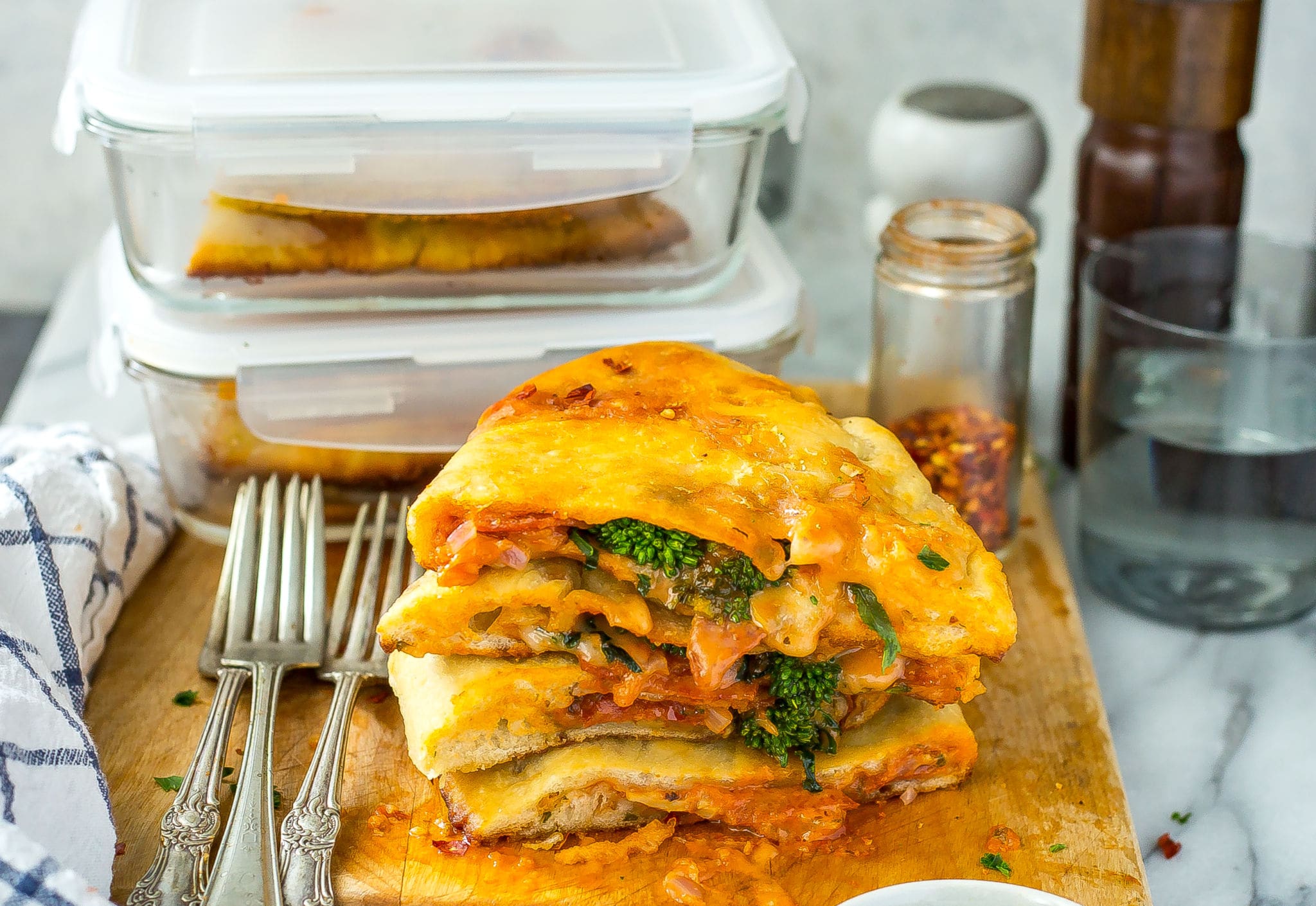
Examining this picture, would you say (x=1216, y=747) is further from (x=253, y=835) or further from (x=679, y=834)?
(x=253, y=835)

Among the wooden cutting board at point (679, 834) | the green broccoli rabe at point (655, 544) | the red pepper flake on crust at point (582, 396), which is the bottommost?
the wooden cutting board at point (679, 834)

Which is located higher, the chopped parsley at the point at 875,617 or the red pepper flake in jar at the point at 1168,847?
the chopped parsley at the point at 875,617

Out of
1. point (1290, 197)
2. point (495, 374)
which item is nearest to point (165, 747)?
point (495, 374)

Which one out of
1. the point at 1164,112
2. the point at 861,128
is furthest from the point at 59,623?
the point at 861,128

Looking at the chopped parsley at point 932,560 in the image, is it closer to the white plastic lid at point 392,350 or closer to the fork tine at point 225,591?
the white plastic lid at point 392,350

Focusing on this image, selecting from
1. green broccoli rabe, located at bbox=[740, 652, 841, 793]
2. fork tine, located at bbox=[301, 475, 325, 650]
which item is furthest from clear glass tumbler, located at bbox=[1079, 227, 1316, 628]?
fork tine, located at bbox=[301, 475, 325, 650]

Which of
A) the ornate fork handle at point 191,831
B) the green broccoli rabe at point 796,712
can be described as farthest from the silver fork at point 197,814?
the green broccoli rabe at point 796,712
